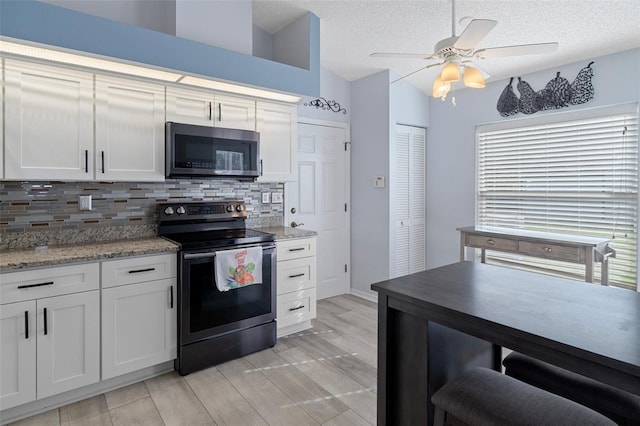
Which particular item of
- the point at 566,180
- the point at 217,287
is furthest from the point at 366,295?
the point at 566,180

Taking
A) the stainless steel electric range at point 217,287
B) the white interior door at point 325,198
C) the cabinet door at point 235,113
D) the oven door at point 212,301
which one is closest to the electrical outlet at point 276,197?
the white interior door at point 325,198

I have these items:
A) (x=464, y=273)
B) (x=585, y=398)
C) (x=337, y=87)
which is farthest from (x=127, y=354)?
(x=337, y=87)

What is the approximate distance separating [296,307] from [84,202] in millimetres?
1855

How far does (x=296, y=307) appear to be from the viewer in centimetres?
321

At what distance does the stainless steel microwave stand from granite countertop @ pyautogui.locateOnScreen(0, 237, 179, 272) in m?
0.59

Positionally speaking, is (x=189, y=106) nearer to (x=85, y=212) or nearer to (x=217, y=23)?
(x=217, y=23)

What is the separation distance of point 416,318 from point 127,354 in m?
1.93

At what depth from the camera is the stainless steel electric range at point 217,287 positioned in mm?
2529

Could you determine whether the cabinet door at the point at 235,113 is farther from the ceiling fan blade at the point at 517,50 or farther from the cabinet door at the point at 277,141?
the ceiling fan blade at the point at 517,50

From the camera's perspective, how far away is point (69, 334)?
Answer: 216 centimetres

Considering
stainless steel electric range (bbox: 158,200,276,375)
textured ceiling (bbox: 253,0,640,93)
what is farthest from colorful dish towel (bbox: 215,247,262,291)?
textured ceiling (bbox: 253,0,640,93)

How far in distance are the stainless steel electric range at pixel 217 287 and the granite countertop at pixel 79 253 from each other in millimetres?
181

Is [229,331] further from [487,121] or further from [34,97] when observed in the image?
[487,121]

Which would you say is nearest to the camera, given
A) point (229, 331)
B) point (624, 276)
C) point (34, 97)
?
point (34, 97)
